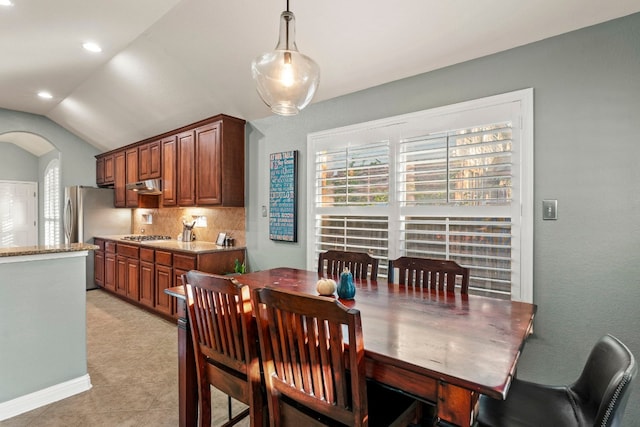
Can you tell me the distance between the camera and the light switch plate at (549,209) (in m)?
2.13

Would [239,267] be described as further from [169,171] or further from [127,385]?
[169,171]

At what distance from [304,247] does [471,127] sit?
195 centimetres

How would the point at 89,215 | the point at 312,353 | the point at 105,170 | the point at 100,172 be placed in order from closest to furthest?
the point at 312,353 → the point at 89,215 → the point at 105,170 → the point at 100,172

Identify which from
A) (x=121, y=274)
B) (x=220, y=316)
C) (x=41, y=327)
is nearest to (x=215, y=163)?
(x=41, y=327)

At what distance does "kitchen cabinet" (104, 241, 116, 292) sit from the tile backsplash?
74 cm

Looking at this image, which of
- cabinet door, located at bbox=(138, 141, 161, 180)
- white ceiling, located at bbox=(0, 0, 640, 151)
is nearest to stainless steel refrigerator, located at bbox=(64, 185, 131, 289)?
cabinet door, located at bbox=(138, 141, 161, 180)

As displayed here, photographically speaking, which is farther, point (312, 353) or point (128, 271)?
point (128, 271)

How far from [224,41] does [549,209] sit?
2.95 metres

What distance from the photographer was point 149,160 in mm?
5074

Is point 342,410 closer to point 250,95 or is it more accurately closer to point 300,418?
point 300,418

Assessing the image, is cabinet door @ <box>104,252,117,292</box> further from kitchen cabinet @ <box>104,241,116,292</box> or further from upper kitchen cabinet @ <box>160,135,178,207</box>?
upper kitchen cabinet @ <box>160,135,178,207</box>

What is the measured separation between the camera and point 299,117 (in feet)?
11.8

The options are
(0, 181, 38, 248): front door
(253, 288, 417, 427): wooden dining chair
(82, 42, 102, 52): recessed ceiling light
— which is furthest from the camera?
(0, 181, 38, 248): front door

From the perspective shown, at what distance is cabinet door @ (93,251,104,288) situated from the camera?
5500 mm
